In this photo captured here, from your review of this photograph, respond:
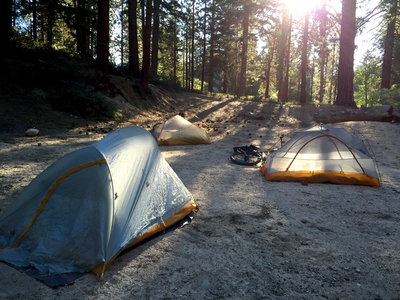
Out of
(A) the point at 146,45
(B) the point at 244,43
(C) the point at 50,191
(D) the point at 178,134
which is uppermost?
(B) the point at 244,43

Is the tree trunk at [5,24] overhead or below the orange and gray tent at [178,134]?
overhead

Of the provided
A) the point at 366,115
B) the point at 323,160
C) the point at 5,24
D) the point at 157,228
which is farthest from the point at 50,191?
the point at 366,115

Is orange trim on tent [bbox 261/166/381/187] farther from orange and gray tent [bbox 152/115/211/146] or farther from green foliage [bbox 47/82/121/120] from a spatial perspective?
green foliage [bbox 47/82/121/120]

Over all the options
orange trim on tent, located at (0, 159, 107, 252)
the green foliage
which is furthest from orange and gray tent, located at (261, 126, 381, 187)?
the green foliage

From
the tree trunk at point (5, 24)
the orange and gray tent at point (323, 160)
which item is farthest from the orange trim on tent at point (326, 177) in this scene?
the tree trunk at point (5, 24)

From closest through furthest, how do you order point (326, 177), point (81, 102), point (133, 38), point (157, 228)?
point (157, 228) < point (326, 177) < point (81, 102) < point (133, 38)

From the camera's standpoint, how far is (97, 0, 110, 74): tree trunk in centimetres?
1361

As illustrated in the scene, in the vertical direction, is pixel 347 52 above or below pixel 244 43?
below

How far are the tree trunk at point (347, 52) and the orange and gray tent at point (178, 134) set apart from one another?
9.79 meters

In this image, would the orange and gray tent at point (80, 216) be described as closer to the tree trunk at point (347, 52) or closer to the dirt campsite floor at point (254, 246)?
the dirt campsite floor at point (254, 246)

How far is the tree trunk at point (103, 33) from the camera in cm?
1361

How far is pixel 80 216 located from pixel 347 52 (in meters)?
15.9

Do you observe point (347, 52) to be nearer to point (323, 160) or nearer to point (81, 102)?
point (323, 160)

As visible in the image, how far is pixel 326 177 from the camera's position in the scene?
595 centimetres
